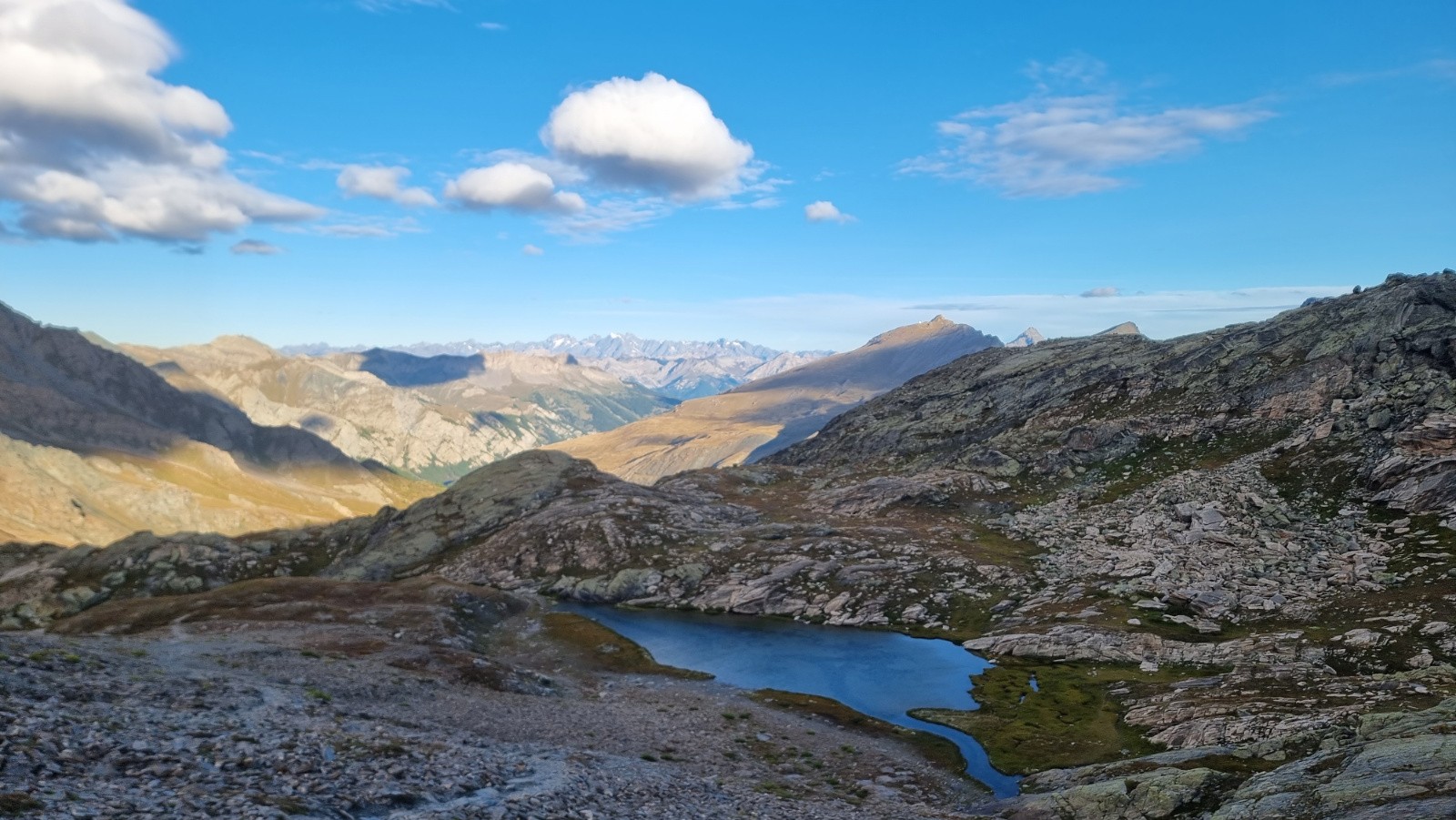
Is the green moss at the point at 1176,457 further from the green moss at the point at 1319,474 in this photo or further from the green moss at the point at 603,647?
the green moss at the point at 603,647

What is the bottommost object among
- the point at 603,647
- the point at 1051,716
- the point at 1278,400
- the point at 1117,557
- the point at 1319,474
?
the point at 603,647

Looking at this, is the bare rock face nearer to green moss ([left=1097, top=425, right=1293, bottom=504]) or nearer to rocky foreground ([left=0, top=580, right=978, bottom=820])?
green moss ([left=1097, top=425, right=1293, bottom=504])

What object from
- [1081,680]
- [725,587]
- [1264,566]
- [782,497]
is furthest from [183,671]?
[782,497]

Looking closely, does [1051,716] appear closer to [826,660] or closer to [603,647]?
[826,660]

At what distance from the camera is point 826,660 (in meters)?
91.2

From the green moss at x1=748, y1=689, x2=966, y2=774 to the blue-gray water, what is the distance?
135cm

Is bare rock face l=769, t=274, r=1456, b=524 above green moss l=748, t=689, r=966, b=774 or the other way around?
above

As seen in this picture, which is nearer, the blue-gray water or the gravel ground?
the gravel ground

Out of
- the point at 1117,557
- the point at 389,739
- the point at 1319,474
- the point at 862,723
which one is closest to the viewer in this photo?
the point at 389,739

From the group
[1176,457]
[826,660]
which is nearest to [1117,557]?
[1176,457]

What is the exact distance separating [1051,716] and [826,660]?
2967 centimetres

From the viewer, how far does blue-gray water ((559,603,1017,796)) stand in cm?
7594

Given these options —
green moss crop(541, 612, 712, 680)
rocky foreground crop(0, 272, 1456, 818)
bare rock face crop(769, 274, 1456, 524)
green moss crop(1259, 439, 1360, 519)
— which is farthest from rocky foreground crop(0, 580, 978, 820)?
bare rock face crop(769, 274, 1456, 524)

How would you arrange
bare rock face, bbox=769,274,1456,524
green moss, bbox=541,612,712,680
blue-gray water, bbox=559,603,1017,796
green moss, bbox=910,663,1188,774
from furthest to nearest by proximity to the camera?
bare rock face, bbox=769,274,1456,524 < green moss, bbox=541,612,712,680 < blue-gray water, bbox=559,603,1017,796 < green moss, bbox=910,663,1188,774
